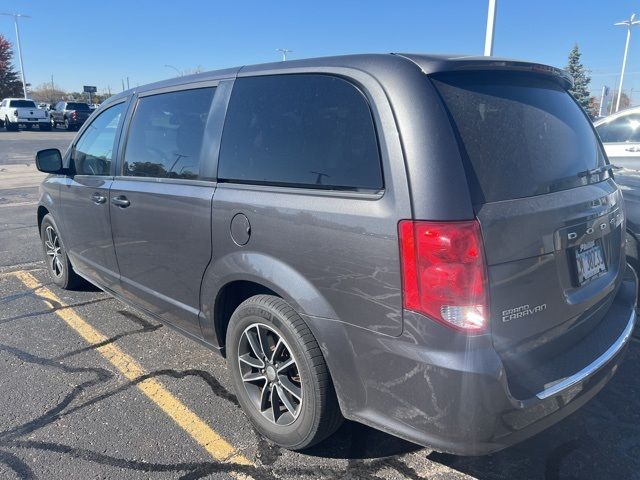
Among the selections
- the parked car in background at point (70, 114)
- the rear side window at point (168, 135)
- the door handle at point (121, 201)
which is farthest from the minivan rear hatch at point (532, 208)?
the parked car in background at point (70, 114)

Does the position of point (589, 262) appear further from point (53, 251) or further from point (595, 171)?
point (53, 251)

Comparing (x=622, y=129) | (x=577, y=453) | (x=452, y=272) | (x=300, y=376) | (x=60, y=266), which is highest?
(x=622, y=129)

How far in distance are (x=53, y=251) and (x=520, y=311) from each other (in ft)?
15.0

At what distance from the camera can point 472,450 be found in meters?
1.94

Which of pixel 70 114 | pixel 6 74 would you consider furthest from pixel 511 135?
pixel 6 74

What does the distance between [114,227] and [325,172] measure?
2013 millimetres

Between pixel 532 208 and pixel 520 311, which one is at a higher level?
pixel 532 208

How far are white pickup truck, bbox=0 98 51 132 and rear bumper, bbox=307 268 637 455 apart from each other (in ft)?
124

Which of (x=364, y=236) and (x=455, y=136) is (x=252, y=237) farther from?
(x=455, y=136)

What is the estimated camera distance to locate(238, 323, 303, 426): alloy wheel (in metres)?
2.53

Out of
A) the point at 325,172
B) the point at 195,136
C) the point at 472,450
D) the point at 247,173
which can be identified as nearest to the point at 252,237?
the point at 247,173

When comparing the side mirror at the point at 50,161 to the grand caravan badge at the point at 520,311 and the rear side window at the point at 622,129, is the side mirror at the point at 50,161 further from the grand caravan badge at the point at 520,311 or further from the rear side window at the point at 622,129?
the rear side window at the point at 622,129

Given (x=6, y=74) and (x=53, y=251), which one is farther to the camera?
(x=6, y=74)

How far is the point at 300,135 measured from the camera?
7.77 ft
